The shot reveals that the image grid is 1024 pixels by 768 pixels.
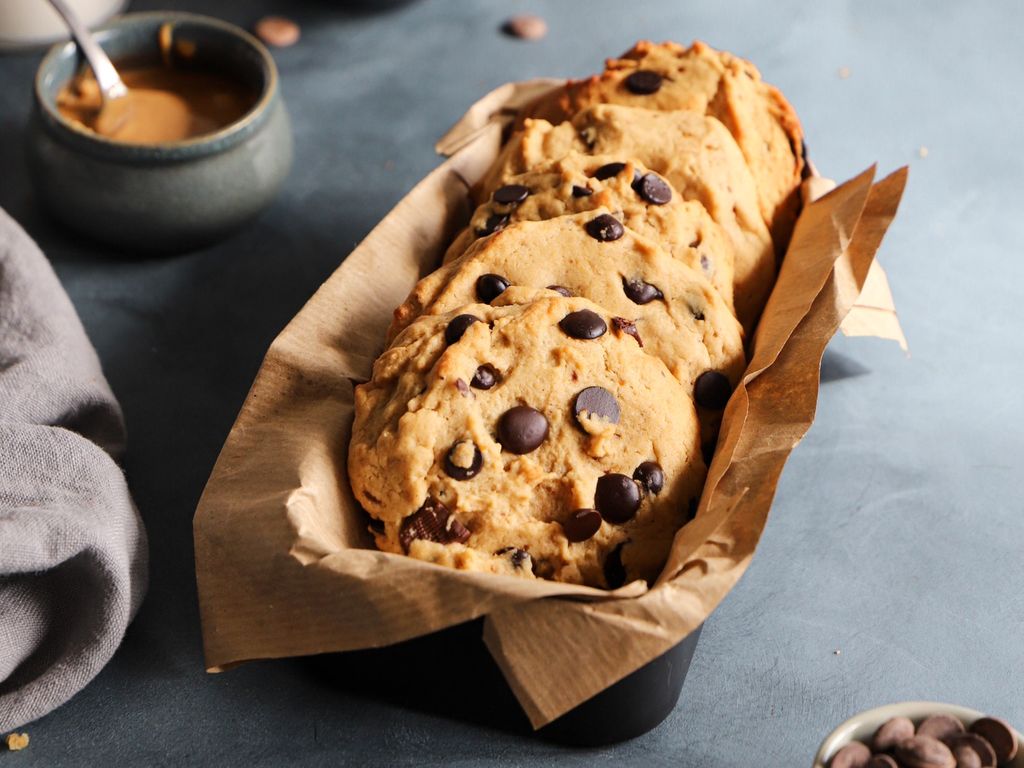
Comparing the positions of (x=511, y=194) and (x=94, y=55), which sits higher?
(x=511, y=194)

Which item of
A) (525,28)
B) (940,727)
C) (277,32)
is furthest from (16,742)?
(525,28)

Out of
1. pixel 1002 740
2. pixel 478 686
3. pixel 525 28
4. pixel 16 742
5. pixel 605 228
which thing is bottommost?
pixel 16 742

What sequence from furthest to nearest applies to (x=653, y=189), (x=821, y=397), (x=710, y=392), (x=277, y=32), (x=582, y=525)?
(x=277, y=32) → (x=821, y=397) → (x=653, y=189) → (x=710, y=392) → (x=582, y=525)

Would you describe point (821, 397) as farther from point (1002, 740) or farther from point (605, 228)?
point (1002, 740)

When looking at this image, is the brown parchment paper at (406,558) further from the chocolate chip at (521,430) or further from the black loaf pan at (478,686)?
the chocolate chip at (521,430)

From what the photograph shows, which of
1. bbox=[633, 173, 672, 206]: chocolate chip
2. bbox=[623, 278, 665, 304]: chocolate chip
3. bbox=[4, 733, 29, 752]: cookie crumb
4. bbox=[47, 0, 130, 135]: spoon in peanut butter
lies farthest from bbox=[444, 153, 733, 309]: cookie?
bbox=[4, 733, 29, 752]: cookie crumb

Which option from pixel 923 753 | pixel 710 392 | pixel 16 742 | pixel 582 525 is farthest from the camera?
pixel 710 392
